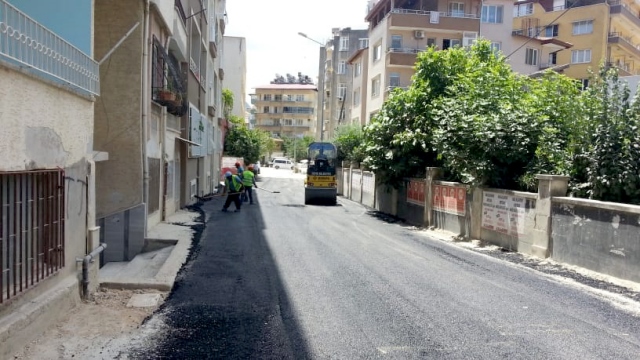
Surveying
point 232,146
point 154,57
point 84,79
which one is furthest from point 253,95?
point 84,79

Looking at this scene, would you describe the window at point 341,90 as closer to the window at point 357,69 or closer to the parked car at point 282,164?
the window at point 357,69

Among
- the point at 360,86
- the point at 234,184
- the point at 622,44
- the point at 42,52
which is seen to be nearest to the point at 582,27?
the point at 622,44

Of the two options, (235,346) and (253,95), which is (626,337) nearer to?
(235,346)

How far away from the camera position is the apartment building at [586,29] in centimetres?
4541

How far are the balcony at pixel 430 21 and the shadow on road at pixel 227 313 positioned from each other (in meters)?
29.4

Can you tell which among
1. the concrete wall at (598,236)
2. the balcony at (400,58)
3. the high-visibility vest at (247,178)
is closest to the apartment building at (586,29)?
the balcony at (400,58)

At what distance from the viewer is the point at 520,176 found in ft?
44.8

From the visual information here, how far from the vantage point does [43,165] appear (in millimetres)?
5652

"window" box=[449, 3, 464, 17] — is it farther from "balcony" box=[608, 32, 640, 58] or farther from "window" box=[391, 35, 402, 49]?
"balcony" box=[608, 32, 640, 58]

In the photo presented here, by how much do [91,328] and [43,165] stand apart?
6.02ft

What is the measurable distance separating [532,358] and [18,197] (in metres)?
5.23

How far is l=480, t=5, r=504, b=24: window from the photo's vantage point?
40.6m

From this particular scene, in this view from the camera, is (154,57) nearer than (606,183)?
No

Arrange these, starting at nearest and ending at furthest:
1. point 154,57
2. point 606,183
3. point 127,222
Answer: point 606,183, point 127,222, point 154,57
